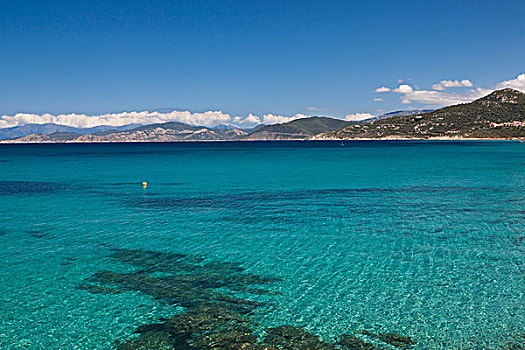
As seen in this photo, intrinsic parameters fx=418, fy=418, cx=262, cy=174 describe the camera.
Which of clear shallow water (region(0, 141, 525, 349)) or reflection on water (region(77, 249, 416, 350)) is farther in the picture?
clear shallow water (region(0, 141, 525, 349))

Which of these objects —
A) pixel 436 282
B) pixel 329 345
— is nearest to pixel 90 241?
pixel 329 345

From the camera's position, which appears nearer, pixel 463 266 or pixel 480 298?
pixel 480 298

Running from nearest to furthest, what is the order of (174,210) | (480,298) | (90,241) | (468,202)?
(480,298)
(90,241)
(174,210)
(468,202)

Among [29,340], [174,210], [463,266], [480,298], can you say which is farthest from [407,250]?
[174,210]

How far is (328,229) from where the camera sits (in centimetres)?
2905

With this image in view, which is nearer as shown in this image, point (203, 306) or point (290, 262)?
point (203, 306)

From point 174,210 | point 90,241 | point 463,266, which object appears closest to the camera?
point 463,266

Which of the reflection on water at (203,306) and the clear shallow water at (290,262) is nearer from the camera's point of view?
the reflection on water at (203,306)

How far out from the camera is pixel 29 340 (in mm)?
14062

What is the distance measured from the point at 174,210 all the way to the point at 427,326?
26.3 m

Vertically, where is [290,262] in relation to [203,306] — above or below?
below

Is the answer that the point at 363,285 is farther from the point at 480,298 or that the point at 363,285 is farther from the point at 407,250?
the point at 407,250

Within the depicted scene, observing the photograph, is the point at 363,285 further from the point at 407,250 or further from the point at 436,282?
the point at 407,250

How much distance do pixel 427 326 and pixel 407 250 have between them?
30.5ft
